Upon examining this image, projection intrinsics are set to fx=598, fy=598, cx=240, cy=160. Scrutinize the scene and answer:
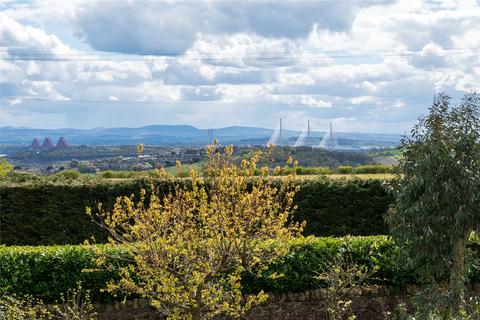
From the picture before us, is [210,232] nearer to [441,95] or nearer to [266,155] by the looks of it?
[266,155]

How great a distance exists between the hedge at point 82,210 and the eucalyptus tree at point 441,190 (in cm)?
633

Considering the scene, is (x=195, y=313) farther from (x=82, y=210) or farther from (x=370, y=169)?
(x=370, y=169)

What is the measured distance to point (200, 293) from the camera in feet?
25.2

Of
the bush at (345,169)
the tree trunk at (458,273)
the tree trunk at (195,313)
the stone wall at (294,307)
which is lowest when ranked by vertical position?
the stone wall at (294,307)

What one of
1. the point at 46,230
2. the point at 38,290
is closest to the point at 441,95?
the point at 38,290

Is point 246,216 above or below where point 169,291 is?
above

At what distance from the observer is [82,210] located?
14.8m

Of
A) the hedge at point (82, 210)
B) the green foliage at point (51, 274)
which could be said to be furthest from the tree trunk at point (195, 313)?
the hedge at point (82, 210)

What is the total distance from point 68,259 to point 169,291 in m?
3.18

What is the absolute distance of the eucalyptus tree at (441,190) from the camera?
778cm

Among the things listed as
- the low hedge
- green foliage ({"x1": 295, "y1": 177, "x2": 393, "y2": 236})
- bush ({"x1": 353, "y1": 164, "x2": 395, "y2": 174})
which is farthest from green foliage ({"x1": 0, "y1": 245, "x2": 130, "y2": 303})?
bush ({"x1": 353, "y1": 164, "x2": 395, "y2": 174})

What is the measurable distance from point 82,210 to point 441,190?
9610 mm

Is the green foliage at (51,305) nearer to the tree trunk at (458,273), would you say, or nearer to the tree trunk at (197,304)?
the tree trunk at (197,304)

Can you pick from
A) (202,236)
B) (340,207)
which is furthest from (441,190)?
(340,207)
